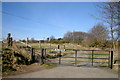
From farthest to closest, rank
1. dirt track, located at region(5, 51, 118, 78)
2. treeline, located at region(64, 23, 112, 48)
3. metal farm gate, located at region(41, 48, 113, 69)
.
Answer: treeline, located at region(64, 23, 112, 48) < metal farm gate, located at region(41, 48, 113, 69) < dirt track, located at region(5, 51, 118, 78)

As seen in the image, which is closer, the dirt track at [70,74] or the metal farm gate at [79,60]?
the dirt track at [70,74]

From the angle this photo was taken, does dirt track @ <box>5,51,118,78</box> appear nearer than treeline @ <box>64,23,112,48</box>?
Yes

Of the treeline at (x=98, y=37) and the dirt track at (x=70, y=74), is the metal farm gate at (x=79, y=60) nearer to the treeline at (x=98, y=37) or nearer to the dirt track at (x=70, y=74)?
the dirt track at (x=70, y=74)

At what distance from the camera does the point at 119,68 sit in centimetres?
655

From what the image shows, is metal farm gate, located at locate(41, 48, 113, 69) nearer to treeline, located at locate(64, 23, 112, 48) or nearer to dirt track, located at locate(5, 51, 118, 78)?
dirt track, located at locate(5, 51, 118, 78)

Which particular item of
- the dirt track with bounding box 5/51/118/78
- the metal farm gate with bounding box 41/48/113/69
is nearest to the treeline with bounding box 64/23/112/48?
the metal farm gate with bounding box 41/48/113/69

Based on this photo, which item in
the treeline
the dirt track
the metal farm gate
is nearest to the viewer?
the dirt track

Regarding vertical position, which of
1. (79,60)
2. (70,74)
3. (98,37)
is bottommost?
(79,60)

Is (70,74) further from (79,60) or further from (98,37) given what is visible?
(98,37)

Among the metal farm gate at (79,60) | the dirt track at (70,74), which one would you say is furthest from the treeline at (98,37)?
the dirt track at (70,74)

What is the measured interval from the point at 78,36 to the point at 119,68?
168ft

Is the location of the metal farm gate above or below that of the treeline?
below

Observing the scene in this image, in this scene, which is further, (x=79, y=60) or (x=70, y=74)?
(x=79, y=60)

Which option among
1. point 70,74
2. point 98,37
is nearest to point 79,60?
point 70,74
